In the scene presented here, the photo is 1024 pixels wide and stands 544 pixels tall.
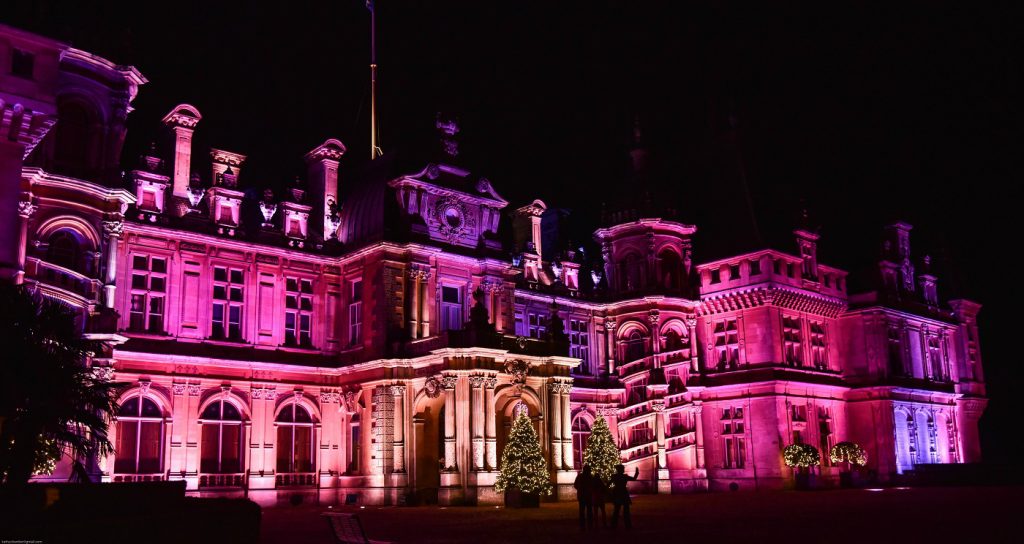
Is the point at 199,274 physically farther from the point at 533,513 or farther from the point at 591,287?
the point at 591,287

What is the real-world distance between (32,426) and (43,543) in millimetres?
4982

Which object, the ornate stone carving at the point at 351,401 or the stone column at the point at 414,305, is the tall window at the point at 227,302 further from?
the stone column at the point at 414,305

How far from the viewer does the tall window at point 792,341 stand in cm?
5131

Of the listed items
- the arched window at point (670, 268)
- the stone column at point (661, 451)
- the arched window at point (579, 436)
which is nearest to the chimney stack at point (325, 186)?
the arched window at point (579, 436)

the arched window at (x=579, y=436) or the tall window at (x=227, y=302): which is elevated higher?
the tall window at (x=227, y=302)

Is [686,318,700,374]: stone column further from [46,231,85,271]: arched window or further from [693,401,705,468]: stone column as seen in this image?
[46,231,85,271]: arched window

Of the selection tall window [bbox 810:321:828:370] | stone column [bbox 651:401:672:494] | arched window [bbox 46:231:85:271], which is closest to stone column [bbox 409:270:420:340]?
arched window [bbox 46:231:85:271]

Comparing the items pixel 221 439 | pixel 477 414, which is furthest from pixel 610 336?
pixel 221 439

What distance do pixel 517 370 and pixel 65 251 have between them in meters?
17.7

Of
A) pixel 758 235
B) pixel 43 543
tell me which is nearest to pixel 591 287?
pixel 758 235

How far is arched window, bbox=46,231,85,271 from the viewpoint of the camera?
94.3 ft

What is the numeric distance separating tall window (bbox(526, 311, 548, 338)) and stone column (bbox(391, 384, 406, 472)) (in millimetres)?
11478

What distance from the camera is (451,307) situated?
131 feet

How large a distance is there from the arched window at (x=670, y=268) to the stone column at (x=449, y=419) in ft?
58.2
